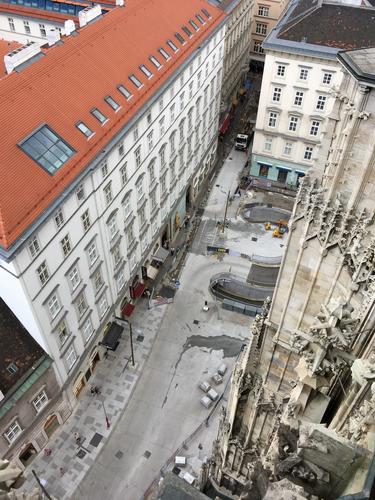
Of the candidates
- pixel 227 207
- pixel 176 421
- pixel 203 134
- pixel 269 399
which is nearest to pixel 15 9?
pixel 203 134

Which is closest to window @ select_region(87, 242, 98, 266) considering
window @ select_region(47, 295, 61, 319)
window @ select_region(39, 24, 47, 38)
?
window @ select_region(47, 295, 61, 319)

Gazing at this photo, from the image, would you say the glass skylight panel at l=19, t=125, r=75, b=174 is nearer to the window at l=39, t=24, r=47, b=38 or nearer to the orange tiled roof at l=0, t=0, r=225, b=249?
the orange tiled roof at l=0, t=0, r=225, b=249

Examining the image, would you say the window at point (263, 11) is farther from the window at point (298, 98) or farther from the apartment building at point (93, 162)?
the window at point (298, 98)

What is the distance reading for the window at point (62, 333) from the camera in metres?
43.8

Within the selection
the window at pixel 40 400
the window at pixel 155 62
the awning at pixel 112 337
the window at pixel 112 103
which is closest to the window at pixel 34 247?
the window at pixel 40 400

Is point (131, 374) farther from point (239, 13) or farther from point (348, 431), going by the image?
point (239, 13)

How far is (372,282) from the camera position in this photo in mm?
18750

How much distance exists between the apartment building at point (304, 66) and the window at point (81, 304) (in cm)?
3479

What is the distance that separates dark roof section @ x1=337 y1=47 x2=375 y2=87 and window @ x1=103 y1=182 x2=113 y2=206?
106 ft

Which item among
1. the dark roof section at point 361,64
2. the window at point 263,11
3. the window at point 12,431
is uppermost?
the window at point 263,11

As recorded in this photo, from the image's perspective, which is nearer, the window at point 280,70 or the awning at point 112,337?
the awning at point 112,337

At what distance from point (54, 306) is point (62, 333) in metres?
4.21

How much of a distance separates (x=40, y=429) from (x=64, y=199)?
24965mm

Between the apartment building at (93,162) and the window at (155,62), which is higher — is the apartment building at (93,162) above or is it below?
below
